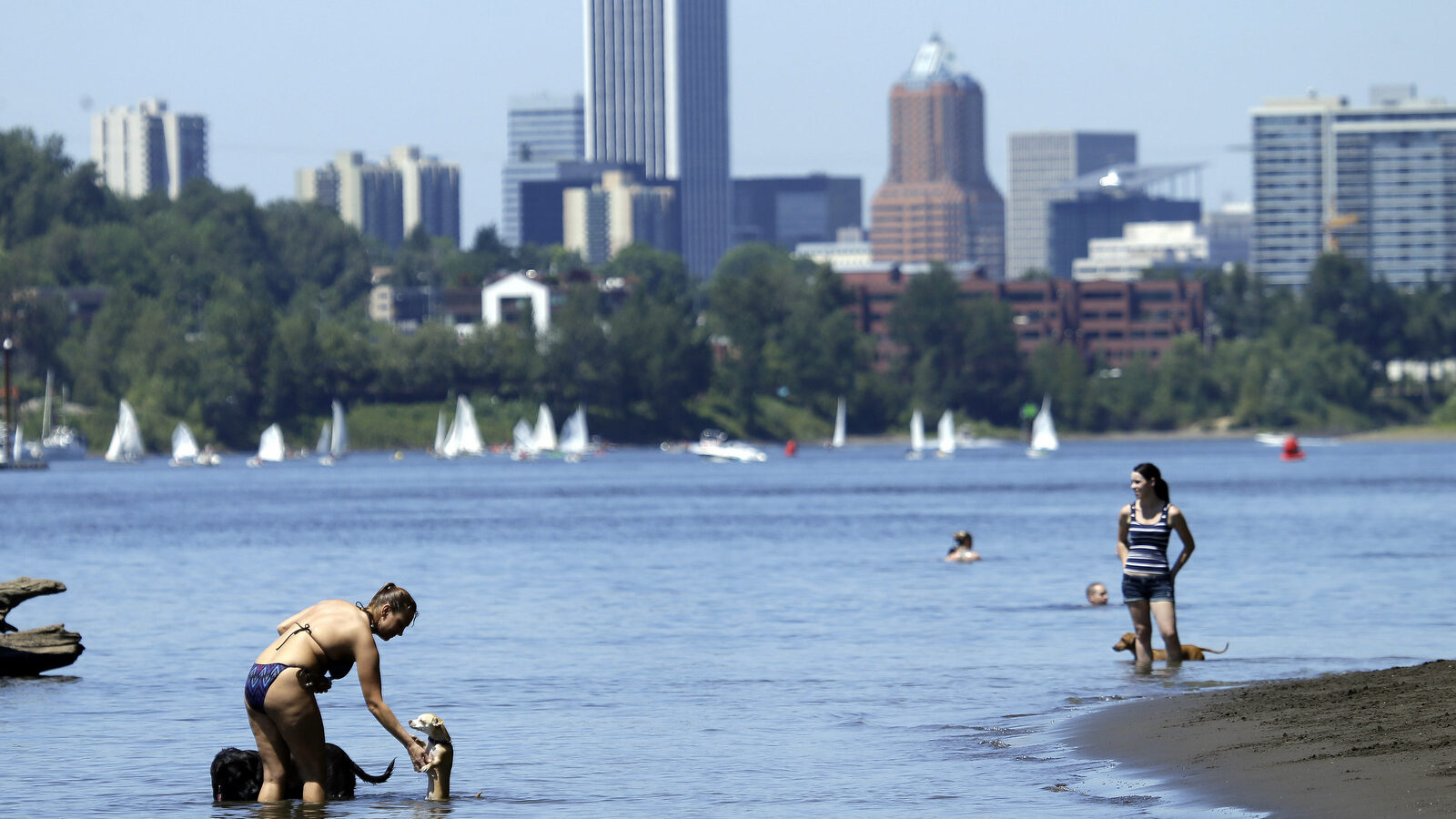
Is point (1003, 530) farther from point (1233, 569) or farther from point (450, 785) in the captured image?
point (450, 785)

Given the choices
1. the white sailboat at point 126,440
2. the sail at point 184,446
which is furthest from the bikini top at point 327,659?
the sail at point 184,446

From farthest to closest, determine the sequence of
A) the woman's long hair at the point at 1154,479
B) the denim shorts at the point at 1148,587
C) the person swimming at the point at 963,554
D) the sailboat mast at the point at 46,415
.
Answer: the sailboat mast at the point at 46,415
the person swimming at the point at 963,554
the denim shorts at the point at 1148,587
the woman's long hair at the point at 1154,479

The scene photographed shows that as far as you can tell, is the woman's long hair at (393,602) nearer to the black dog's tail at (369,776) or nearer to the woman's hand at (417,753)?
the woman's hand at (417,753)

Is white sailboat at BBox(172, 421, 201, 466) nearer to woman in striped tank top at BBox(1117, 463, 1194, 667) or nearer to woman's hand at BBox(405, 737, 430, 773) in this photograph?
woman in striped tank top at BBox(1117, 463, 1194, 667)

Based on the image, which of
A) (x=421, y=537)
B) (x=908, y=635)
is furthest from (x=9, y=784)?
(x=421, y=537)

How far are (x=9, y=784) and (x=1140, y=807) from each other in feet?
33.7

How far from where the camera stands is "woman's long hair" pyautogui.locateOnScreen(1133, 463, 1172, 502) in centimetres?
2564

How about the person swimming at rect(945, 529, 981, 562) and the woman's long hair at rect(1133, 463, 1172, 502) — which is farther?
the person swimming at rect(945, 529, 981, 562)

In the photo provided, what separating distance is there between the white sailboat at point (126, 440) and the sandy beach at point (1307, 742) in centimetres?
17237

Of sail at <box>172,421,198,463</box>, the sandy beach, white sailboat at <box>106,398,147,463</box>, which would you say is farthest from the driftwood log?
sail at <box>172,421,198,463</box>

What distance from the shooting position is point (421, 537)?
7662cm

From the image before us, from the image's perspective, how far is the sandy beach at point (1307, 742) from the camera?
17.4 meters

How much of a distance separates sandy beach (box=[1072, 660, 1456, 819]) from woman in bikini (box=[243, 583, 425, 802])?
6.64 meters

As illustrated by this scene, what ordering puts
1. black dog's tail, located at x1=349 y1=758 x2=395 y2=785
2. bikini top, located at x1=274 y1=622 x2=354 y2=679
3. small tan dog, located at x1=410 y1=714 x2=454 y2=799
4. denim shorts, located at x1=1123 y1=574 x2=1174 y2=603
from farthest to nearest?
denim shorts, located at x1=1123 y1=574 x2=1174 y2=603, black dog's tail, located at x1=349 y1=758 x2=395 y2=785, small tan dog, located at x1=410 y1=714 x2=454 y2=799, bikini top, located at x1=274 y1=622 x2=354 y2=679
